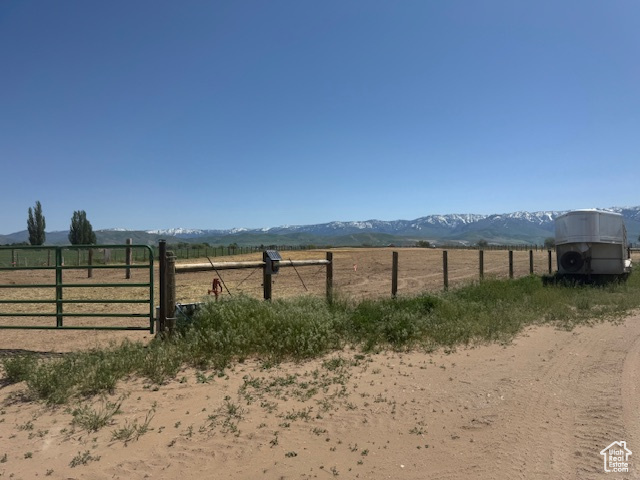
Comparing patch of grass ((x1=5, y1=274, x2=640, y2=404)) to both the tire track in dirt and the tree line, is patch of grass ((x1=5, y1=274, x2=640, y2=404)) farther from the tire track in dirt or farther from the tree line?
the tree line

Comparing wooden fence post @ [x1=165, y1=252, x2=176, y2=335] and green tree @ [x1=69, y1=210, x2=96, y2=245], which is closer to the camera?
wooden fence post @ [x1=165, y1=252, x2=176, y2=335]

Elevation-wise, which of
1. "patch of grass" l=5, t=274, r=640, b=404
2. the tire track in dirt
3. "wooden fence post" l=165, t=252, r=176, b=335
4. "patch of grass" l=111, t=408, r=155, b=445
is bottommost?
the tire track in dirt

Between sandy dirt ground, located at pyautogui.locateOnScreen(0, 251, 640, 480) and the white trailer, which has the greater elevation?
the white trailer

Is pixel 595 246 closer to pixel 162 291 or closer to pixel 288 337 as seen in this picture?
pixel 288 337

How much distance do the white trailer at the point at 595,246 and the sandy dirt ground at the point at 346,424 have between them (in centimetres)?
1146

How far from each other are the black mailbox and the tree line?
8236 cm

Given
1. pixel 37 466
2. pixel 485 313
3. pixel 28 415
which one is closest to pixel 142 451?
pixel 37 466

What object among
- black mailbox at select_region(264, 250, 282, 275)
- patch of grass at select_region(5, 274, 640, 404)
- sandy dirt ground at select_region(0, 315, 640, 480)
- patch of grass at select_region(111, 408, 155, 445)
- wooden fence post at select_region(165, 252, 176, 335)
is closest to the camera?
sandy dirt ground at select_region(0, 315, 640, 480)

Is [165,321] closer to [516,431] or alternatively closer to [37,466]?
[37,466]

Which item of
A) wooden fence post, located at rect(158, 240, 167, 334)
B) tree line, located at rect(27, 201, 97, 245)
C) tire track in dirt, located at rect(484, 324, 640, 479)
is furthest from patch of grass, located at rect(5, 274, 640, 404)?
tree line, located at rect(27, 201, 97, 245)

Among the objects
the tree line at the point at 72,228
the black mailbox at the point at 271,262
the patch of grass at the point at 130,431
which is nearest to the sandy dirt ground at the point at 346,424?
the patch of grass at the point at 130,431

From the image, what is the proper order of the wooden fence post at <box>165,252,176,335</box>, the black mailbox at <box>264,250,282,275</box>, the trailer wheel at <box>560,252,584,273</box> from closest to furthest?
the wooden fence post at <box>165,252,176,335</box>
the black mailbox at <box>264,250,282,275</box>
the trailer wheel at <box>560,252,584,273</box>

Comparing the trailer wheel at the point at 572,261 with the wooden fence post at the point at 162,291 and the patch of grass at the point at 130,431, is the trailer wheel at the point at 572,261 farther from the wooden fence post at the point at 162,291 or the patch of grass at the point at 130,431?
the patch of grass at the point at 130,431

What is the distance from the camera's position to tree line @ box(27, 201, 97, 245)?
79750 millimetres
